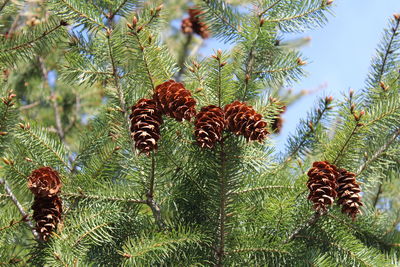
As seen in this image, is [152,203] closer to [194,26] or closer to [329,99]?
[329,99]

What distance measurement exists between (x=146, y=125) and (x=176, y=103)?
0.10m

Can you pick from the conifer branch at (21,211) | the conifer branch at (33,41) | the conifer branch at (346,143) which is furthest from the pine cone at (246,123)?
the conifer branch at (33,41)

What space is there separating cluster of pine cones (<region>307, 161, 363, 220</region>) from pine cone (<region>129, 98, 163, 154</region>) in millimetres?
458

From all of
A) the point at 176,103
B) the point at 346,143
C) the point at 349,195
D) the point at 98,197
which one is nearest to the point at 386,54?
the point at 346,143

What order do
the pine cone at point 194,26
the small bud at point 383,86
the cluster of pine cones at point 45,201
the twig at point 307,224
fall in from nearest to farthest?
the cluster of pine cones at point 45,201 → the twig at point 307,224 → the small bud at point 383,86 → the pine cone at point 194,26

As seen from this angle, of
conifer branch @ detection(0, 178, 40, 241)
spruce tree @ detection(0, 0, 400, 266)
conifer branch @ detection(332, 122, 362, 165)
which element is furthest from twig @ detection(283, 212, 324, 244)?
conifer branch @ detection(0, 178, 40, 241)

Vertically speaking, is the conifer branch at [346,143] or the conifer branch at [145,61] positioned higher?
the conifer branch at [346,143]

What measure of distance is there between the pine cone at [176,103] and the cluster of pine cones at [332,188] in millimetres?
394

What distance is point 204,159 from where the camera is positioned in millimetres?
1468

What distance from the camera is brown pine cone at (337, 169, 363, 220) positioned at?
1.49 m

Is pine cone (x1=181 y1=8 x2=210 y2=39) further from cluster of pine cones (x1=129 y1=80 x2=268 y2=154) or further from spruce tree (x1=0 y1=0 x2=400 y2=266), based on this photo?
cluster of pine cones (x1=129 y1=80 x2=268 y2=154)

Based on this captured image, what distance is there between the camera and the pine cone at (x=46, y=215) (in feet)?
4.90

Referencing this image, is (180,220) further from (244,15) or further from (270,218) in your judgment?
(244,15)

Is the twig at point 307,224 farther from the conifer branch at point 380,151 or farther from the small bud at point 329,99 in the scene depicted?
the small bud at point 329,99
